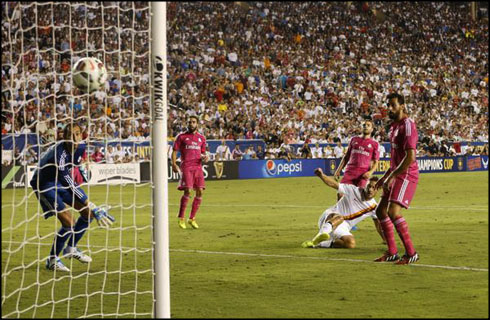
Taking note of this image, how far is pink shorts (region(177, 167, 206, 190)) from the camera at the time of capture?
1491cm

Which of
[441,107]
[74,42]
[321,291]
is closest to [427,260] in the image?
[321,291]

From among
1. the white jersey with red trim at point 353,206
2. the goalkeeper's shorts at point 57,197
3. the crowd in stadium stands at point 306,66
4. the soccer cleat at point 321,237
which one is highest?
the crowd in stadium stands at point 306,66

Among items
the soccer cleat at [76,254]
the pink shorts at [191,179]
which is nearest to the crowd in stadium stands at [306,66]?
the pink shorts at [191,179]

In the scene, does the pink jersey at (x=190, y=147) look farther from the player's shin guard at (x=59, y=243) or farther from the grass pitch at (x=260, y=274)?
the player's shin guard at (x=59, y=243)

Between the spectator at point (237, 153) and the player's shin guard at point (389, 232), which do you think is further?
the spectator at point (237, 153)

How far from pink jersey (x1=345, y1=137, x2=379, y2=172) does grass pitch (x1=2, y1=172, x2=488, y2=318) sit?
1.08 m

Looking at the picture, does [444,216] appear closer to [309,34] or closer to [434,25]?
[309,34]

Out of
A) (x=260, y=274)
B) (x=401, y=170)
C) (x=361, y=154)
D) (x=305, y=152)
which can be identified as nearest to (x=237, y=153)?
(x=305, y=152)

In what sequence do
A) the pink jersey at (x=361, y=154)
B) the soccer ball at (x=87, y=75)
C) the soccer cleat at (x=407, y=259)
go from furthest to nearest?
the pink jersey at (x=361, y=154) < the soccer cleat at (x=407, y=259) < the soccer ball at (x=87, y=75)

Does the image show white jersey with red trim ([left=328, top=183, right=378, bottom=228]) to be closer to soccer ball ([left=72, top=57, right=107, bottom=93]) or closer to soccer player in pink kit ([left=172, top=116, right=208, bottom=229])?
soccer player in pink kit ([left=172, top=116, right=208, bottom=229])

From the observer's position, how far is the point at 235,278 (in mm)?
8672

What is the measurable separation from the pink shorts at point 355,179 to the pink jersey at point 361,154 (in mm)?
70

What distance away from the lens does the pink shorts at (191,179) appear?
1491 cm

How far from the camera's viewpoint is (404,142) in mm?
9414
